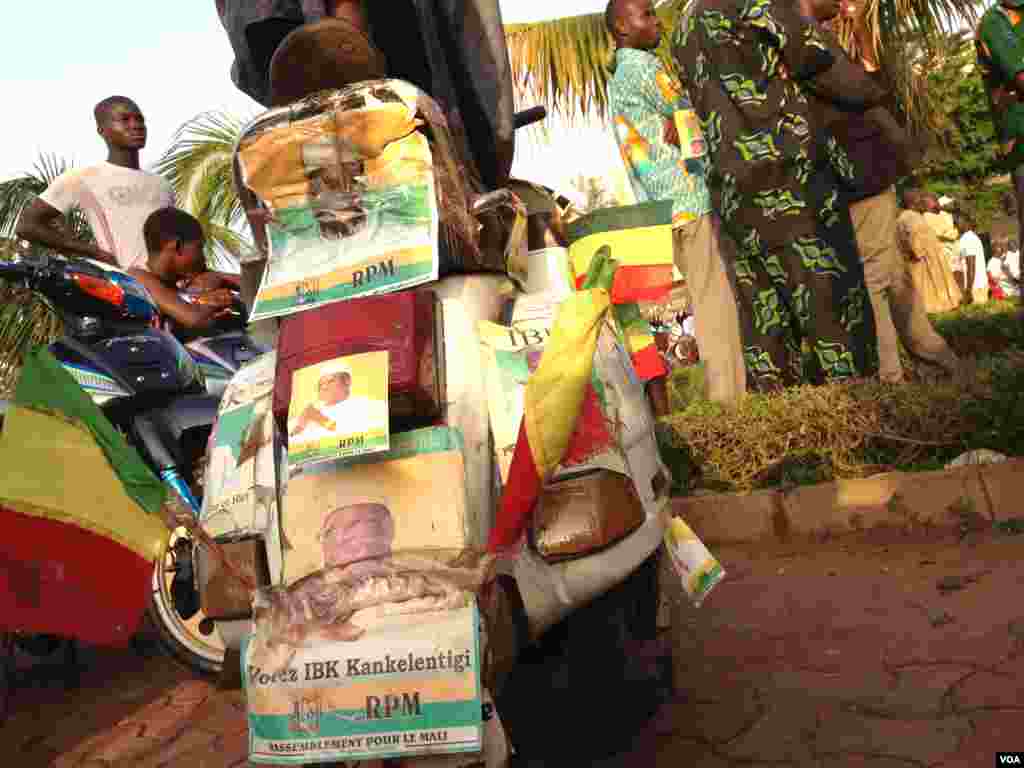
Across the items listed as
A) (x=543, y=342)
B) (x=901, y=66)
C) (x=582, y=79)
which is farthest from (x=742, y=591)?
(x=582, y=79)

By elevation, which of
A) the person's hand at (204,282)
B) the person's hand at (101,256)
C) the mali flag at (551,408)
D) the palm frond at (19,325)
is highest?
the person's hand at (101,256)

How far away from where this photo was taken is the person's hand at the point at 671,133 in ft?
15.2

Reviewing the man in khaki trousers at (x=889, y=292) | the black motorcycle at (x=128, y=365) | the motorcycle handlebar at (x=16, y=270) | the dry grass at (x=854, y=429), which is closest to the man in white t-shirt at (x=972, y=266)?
the man in khaki trousers at (x=889, y=292)

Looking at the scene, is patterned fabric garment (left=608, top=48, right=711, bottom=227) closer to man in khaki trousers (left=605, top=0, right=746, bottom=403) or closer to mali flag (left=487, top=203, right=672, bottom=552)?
man in khaki trousers (left=605, top=0, right=746, bottom=403)

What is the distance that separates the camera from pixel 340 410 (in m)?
1.40

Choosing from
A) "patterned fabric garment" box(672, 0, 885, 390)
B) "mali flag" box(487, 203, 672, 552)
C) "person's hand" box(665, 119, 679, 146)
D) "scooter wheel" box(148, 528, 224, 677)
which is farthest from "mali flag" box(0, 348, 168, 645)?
"person's hand" box(665, 119, 679, 146)

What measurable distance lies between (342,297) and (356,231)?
164 mm

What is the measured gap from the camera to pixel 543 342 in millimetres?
1702

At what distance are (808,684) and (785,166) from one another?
7.92 feet

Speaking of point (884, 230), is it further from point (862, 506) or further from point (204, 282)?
point (204, 282)

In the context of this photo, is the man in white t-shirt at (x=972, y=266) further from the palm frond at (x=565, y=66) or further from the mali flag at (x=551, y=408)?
the mali flag at (x=551, y=408)

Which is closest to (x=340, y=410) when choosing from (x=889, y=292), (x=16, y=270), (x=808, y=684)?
(x=808, y=684)

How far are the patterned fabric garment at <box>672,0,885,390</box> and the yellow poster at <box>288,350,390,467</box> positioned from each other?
2.91 metres

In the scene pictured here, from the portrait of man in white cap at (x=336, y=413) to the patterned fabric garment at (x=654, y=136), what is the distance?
335 cm
